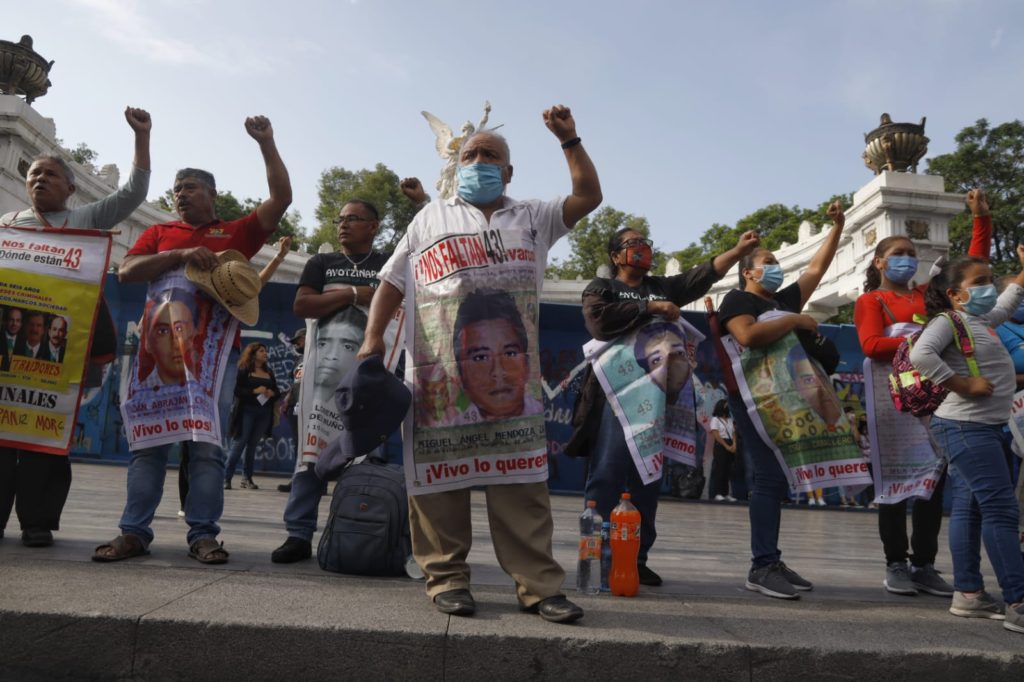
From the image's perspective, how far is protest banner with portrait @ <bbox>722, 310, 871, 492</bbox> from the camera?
12.8 feet

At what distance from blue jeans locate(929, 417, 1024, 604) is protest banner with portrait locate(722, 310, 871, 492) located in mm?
436

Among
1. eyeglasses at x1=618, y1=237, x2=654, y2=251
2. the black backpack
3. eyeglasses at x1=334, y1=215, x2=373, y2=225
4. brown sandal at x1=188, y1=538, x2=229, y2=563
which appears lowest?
brown sandal at x1=188, y1=538, x2=229, y2=563

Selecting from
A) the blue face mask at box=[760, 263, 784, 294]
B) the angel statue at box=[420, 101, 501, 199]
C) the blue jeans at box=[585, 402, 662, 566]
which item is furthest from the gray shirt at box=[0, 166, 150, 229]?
the angel statue at box=[420, 101, 501, 199]

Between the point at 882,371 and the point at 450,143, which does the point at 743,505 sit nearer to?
the point at 882,371

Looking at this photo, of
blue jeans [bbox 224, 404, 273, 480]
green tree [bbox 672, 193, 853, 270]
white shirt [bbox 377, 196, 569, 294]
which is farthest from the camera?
green tree [bbox 672, 193, 853, 270]

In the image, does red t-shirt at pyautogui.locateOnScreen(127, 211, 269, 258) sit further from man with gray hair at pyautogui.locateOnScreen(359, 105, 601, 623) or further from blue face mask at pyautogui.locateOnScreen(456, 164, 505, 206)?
blue face mask at pyautogui.locateOnScreen(456, 164, 505, 206)

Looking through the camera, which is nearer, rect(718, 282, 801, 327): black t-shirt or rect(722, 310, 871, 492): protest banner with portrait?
rect(722, 310, 871, 492): protest banner with portrait

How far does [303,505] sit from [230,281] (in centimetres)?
→ 124

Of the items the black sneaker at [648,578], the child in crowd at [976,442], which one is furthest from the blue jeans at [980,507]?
the black sneaker at [648,578]

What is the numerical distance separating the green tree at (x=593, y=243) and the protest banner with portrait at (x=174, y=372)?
47784 mm

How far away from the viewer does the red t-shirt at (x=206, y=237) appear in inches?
161

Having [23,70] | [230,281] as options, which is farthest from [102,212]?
[23,70]

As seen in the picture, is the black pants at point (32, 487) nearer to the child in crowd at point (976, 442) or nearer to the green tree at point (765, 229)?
the child in crowd at point (976, 442)

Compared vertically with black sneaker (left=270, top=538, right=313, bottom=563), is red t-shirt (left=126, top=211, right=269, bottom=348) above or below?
above
